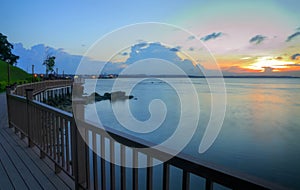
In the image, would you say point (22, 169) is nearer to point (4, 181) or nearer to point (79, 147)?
point (4, 181)

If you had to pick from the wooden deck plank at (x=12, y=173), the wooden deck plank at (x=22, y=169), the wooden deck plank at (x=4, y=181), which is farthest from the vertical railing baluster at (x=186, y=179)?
the wooden deck plank at (x=4, y=181)

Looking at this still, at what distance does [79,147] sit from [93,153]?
36 cm

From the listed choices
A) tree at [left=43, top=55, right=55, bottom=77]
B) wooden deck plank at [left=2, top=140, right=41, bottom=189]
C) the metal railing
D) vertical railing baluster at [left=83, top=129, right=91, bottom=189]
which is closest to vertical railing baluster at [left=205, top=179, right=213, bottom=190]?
the metal railing

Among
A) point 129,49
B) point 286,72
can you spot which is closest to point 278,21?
point 286,72

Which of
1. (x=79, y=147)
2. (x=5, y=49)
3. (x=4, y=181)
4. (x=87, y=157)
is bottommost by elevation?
(x=4, y=181)

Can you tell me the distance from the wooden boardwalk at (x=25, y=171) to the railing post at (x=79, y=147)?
1.59ft

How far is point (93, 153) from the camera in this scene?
5.94 ft

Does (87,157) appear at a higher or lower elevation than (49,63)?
lower

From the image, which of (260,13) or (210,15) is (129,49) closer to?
(210,15)

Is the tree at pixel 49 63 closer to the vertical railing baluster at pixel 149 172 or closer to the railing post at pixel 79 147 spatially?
the railing post at pixel 79 147

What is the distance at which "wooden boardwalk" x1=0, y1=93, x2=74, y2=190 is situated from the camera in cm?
262

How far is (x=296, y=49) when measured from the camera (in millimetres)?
20188

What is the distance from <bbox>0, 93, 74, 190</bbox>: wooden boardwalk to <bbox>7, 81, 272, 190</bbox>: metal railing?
176mm

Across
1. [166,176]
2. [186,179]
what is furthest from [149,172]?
[186,179]
